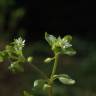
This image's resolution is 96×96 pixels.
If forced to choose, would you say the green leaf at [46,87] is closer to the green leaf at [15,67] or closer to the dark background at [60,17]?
the green leaf at [15,67]

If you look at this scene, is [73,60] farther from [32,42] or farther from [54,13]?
[54,13]

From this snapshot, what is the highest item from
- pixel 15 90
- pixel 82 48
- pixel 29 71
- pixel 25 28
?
pixel 25 28

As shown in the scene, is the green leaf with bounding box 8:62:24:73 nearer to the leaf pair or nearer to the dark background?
the leaf pair

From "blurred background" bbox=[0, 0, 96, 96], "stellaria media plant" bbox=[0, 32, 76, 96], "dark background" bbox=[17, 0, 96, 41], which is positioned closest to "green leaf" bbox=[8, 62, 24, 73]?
"stellaria media plant" bbox=[0, 32, 76, 96]

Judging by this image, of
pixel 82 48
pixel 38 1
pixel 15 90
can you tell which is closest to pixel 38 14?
pixel 38 1

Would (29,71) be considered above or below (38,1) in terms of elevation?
below

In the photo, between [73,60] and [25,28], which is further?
[25,28]

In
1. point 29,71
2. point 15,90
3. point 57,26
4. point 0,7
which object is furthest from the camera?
point 57,26

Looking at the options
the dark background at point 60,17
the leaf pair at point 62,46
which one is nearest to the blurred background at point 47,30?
the dark background at point 60,17
